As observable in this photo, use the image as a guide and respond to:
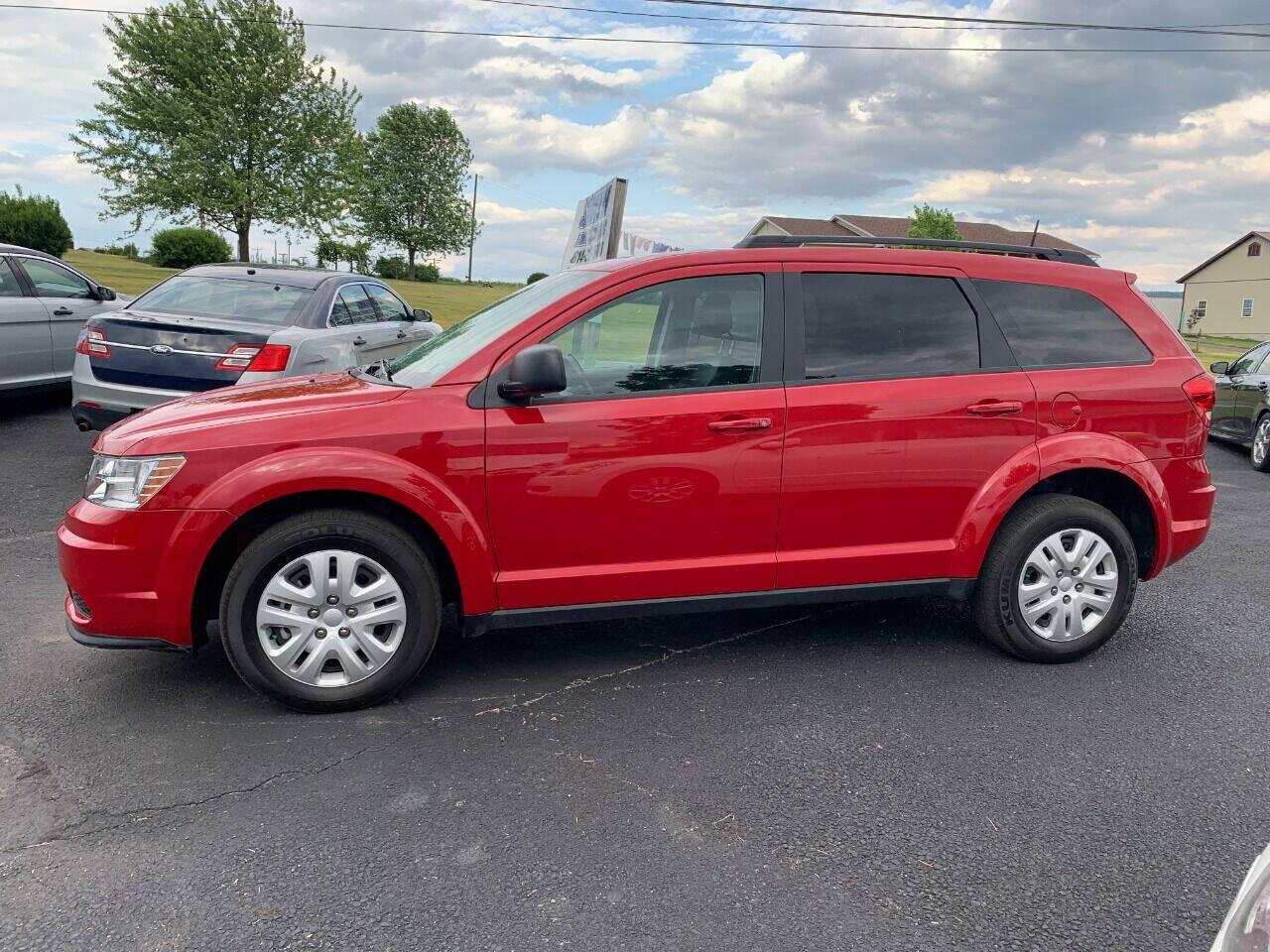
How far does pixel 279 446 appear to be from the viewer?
3.63 metres

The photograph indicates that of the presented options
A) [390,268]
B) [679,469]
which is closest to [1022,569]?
[679,469]

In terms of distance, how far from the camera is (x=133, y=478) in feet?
11.9

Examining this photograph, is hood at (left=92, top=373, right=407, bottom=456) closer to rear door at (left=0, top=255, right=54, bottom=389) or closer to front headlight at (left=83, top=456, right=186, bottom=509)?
front headlight at (left=83, top=456, right=186, bottom=509)

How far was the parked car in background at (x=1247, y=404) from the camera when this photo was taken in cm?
1068

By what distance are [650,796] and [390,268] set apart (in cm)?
6502

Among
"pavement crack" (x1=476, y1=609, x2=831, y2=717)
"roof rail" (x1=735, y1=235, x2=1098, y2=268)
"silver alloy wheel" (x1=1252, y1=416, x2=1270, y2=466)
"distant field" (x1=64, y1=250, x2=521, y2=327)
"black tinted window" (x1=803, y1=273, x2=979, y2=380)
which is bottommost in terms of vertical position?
"pavement crack" (x1=476, y1=609, x2=831, y2=717)

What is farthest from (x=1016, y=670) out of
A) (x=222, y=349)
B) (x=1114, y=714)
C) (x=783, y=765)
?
(x=222, y=349)

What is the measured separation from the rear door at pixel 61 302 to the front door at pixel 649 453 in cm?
814

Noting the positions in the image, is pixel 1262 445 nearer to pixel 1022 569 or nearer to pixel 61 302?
pixel 1022 569

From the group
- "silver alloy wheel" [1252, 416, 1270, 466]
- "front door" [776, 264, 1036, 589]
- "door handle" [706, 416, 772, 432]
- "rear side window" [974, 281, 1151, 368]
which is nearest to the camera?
"door handle" [706, 416, 772, 432]

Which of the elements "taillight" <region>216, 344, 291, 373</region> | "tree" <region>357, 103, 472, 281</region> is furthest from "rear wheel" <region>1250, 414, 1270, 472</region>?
"tree" <region>357, 103, 472, 281</region>

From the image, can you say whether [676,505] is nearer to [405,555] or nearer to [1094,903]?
[405,555]

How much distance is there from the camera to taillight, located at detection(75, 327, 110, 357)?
7.49 metres

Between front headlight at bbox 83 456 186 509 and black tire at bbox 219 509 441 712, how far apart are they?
398mm
